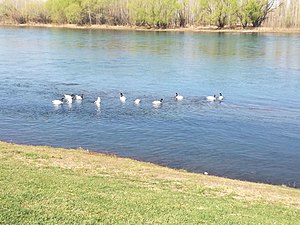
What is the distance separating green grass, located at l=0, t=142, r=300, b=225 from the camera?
10.1 metres

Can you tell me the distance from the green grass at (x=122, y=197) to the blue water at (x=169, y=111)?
19.4 feet

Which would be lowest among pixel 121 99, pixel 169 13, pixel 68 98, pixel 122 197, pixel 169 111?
pixel 169 111

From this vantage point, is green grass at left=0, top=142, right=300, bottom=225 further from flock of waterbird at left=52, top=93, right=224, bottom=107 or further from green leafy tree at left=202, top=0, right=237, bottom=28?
green leafy tree at left=202, top=0, right=237, bottom=28

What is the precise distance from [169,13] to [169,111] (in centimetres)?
9928

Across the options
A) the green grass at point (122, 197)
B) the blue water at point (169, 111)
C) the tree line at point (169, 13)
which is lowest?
the blue water at point (169, 111)

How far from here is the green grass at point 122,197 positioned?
10.1 meters

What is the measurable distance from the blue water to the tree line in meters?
65.1

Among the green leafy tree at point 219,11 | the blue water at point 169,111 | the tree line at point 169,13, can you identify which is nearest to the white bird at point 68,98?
the blue water at point 169,111

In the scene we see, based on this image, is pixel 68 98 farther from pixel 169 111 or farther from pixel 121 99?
pixel 169 111

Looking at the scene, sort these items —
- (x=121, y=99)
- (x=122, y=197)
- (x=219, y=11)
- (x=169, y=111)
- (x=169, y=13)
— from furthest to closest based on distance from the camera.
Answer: (x=169, y=13) → (x=219, y=11) → (x=121, y=99) → (x=169, y=111) → (x=122, y=197)

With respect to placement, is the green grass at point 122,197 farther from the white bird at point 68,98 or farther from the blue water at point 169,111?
the white bird at point 68,98

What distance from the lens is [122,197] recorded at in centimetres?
1160

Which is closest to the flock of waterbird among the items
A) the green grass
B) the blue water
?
the blue water

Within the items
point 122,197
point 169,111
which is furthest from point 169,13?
point 122,197
